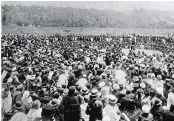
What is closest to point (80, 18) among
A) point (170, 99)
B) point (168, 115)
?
point (170, 99)

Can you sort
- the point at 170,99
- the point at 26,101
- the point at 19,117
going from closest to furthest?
the point at 19,117 → the point at 26,101 → the point at 170,99

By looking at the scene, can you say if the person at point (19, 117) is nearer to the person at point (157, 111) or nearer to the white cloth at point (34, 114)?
the white cloth at point (34, 114)

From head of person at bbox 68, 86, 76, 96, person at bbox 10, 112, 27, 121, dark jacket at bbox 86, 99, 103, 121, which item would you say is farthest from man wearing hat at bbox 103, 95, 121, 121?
person at bbox 10, 112, 27, 121

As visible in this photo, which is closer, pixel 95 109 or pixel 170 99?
pixel 95 109

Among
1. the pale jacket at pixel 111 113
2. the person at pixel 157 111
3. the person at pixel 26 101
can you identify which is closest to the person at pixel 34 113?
the person at pixel 26 101

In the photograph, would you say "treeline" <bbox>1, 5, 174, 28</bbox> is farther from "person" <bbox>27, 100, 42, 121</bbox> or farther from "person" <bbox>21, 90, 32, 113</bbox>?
"person" <bbox>27, 100, 42, 121</bbox>

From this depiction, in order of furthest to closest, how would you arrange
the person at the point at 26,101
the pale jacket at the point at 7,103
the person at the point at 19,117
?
the pale jacket at the point at 7,103 < the person at the point at 26,101 < the person at the point at 19,117

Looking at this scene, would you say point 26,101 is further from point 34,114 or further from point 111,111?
point 111,111

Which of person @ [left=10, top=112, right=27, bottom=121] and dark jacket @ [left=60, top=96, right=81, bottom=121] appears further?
dark jacket @ [left=60, top=96, right=81, bottom=121]

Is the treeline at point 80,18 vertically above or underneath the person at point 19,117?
above
